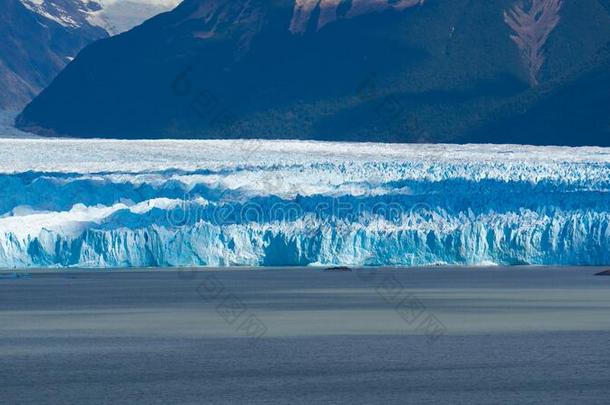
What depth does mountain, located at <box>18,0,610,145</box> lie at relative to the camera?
68.6m

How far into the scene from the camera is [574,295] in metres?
28.2

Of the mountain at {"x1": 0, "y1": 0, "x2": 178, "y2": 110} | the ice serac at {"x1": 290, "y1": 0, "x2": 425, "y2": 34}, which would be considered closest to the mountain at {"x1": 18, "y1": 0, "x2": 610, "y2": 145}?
the ice serac at {"x1": 290, "y1": 0, "x2": 425, "y2": 34}

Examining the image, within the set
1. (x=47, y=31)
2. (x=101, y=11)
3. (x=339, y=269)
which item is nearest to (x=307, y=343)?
(x=339, y=269)

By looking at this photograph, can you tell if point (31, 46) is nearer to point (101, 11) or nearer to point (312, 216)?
point (101, 11)

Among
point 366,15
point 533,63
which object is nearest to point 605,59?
point 533,63

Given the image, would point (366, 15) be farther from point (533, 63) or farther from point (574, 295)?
point (574, 295)

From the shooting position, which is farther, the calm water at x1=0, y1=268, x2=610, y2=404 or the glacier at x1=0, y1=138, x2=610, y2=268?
the glacier at x1=0, y1=138, x2=610, y2=268

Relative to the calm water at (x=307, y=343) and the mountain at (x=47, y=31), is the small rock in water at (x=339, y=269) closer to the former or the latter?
the calm water at (x=307, y=343)

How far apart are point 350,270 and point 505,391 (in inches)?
950

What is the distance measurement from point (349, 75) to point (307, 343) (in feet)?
202

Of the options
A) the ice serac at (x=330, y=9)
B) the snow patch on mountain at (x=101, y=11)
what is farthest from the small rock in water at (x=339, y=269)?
the snow patch on mountain at (x=101, y=11)

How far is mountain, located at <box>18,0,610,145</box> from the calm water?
36569mm

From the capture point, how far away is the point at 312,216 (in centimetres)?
3553

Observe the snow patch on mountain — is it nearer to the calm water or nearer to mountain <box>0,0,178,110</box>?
mountain <box>0,0,178,110</box>
